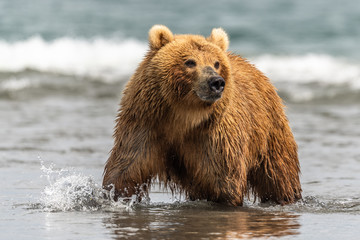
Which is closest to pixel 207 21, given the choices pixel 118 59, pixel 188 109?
pixel 118 59

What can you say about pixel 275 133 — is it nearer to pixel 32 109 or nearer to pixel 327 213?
pixel 327 213

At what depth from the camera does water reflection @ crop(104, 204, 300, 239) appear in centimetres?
555

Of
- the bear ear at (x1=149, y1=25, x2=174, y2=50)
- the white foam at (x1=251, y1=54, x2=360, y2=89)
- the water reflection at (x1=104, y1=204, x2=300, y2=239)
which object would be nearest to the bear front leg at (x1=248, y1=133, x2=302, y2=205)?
the water reflection at (x1=104, y1=204, x2=300, y2=239)

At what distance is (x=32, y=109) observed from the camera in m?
14.0

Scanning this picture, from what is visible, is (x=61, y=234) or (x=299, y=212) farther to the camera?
(x=299, y=212)

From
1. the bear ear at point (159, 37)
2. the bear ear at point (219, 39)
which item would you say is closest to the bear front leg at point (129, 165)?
the bear ear at point (159, 37)

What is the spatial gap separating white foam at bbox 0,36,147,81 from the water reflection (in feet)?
42.6

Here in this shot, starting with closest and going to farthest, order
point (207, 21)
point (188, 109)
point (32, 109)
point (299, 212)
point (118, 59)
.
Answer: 1. point (188, 109)
2. point (299, 212)
3. point (32, 109)
4. point (118, 59)
5. point (207, 21)

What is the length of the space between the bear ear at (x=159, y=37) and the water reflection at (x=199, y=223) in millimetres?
1434

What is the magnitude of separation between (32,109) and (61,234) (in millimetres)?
8818

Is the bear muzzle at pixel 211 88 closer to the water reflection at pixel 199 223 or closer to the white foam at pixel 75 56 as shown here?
the water reflection at pixel 199 223

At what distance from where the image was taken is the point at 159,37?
6559 millimetres

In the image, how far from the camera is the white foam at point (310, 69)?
19.7m

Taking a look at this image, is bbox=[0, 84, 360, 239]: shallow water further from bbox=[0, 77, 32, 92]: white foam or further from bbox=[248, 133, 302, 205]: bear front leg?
bbox=[0, 77, 32, 92]: white foam
